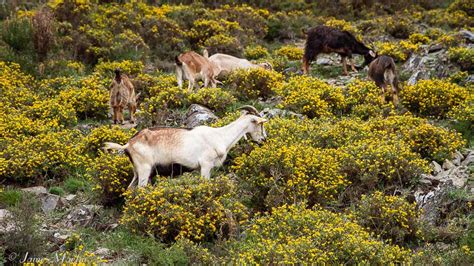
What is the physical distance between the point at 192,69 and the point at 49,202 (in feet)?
19.5

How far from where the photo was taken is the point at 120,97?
12.4 m

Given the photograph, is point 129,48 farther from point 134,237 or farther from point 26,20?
point 134,237

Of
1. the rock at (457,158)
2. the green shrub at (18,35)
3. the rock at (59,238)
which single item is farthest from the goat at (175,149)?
the green shrub at (18,35)

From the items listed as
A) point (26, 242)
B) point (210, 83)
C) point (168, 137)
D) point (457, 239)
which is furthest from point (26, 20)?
point (457, 239)

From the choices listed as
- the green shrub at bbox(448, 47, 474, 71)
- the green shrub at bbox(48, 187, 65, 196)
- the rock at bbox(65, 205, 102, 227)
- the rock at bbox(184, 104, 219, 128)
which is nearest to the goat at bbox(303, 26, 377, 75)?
the green shrub at bbox(448, 47, 474, 71)

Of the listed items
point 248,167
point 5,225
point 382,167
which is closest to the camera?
point 5,225

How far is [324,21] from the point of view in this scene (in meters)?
24.1

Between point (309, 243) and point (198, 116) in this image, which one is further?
point (198, 116)

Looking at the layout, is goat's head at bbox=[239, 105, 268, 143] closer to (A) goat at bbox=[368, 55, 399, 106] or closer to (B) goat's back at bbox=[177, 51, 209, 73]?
(B) goat's back at bbox=[177, 51, 209, 73]

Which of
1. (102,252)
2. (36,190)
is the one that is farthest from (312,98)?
(102,252)

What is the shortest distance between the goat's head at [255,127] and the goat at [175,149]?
0.58m

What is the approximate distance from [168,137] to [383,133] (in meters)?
4.09

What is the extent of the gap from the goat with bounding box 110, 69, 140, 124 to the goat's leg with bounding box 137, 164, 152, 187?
159 inches

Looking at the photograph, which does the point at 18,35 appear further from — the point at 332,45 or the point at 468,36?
the point at 468,36
